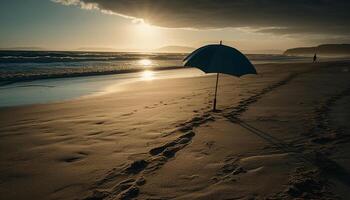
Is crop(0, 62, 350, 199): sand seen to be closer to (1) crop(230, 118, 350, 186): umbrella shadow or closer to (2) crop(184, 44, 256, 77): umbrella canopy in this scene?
(1) crop(230, 118, 350, 186): umbrella shadow

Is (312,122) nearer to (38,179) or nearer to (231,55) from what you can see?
(231,55)

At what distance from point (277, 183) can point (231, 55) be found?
16.4ft

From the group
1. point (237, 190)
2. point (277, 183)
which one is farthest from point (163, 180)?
point (277, 183)

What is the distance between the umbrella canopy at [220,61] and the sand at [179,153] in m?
1.31

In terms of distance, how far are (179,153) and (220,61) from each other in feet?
12.2

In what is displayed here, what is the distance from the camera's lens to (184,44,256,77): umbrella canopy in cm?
835

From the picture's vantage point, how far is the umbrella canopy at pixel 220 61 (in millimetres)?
8352

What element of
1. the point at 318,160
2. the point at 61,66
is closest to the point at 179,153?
the point at 318,160

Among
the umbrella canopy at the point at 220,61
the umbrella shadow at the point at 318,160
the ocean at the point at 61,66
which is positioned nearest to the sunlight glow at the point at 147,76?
the ocean at the point at 61,66

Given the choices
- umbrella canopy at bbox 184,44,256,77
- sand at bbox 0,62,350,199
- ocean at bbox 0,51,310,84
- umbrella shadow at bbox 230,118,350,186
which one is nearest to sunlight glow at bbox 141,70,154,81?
ocean at bbox 0,51,310,84

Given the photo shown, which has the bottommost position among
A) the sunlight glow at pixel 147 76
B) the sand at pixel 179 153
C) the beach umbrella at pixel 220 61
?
the sunlight glow at pixel 147 76

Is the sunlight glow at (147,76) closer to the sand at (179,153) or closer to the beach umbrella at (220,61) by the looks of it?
the sand at (179,153)

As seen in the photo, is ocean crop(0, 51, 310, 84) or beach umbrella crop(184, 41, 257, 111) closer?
beach umbrella crop(184, 41, 257, 111)

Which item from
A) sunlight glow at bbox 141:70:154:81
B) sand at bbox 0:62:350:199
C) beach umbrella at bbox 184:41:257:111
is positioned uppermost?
beach umbrella at bbox 184:41:257:111
